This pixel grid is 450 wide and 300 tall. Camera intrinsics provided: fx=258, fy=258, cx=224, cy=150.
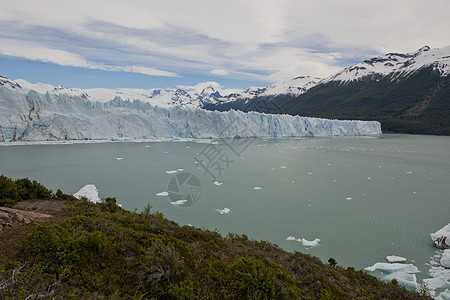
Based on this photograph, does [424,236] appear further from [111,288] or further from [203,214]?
[111,288]

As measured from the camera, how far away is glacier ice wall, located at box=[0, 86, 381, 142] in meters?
20.8

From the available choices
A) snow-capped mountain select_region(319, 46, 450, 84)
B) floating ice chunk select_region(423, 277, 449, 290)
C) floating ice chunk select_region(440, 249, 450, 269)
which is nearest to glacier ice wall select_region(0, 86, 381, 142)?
floating ice chunk select_region(440, 249, 450, 269)

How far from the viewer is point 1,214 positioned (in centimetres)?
272

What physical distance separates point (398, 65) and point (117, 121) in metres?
96.3

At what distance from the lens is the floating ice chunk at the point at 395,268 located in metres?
4.43

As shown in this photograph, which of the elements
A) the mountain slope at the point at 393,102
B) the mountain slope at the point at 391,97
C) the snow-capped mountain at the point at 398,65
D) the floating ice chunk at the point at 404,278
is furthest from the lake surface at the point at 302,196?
the snow-capped mountain at the point at 398,65

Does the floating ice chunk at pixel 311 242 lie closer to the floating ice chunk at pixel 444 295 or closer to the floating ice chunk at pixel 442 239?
the floating ice chunk at pixel 444 295

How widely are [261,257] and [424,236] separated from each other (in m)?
4.60

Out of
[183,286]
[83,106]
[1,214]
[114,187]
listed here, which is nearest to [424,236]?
[183,286]

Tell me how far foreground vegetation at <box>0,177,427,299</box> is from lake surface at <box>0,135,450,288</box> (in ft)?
7.39

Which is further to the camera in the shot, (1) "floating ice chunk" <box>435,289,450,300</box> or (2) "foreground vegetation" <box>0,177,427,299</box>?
(1) "floating ice chunk" <box>435,289,450,300</box>

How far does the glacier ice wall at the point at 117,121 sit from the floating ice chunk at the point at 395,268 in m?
24.3

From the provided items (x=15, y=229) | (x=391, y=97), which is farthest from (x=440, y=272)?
(x=391, y=97)

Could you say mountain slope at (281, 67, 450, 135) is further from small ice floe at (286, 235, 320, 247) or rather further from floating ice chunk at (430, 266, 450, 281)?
small ice floe at (286, 235, 320, 247)
